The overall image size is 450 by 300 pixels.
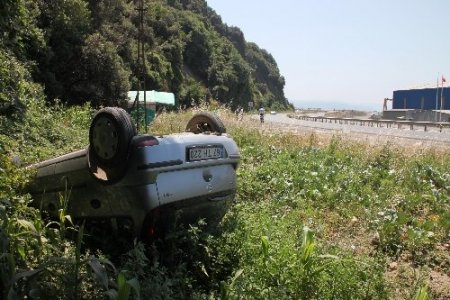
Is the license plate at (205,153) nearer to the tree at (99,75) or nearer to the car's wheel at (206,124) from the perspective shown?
the car's wheel at (206,124)

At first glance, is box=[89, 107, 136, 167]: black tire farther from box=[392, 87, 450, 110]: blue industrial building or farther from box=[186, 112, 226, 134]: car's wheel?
box=[392, 87, 450, 110]: blue industrial building

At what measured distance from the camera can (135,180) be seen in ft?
12.1

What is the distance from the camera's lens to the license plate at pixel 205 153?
412cm

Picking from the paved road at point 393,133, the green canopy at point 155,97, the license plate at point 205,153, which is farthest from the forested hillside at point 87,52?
the paved road at point 393,133

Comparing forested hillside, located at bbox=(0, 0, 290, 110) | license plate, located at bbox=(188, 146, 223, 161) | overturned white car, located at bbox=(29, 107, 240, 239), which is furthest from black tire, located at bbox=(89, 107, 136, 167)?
forested hillside, located at bbox=(0, 0, 290, 110)

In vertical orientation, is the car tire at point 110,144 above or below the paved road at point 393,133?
above

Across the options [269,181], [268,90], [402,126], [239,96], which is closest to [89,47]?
[269,181]

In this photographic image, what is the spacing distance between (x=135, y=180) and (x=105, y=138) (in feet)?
1.87

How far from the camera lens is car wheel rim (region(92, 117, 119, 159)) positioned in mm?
3922

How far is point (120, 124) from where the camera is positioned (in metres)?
3.90

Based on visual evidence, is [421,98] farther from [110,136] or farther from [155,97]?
[110,136]

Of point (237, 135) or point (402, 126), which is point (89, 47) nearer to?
point (237, 135)

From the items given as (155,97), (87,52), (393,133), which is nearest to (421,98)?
(393,133)

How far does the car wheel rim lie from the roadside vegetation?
2.04ft
